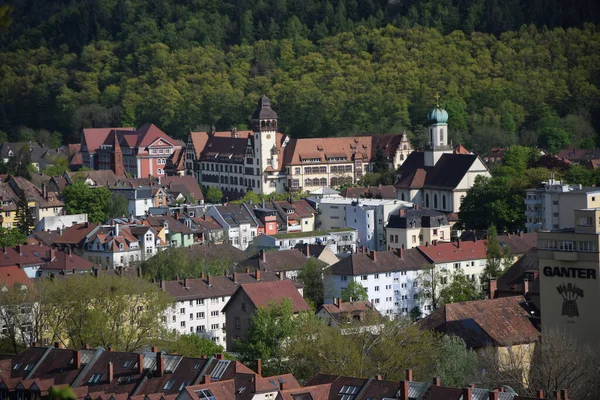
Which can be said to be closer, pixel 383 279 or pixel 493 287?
pixel 493 287

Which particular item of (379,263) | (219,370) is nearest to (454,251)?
(379,263)

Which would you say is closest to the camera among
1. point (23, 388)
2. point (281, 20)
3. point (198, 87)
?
point (23, 388)

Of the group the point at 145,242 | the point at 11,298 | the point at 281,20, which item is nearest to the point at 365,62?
the point at 281,20

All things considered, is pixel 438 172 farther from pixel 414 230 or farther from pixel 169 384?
pixel 169 384

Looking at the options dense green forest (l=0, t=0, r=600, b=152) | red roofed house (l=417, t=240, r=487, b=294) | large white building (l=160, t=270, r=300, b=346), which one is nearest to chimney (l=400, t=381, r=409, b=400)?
large white building (l=160, t=270, r=300, b=346)

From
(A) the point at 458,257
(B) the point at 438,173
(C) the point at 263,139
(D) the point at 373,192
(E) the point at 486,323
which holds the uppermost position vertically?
(C) the point at 263,139

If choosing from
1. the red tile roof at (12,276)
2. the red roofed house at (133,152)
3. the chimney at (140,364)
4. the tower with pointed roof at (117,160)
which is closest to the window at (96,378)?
the chimney at (140,364)

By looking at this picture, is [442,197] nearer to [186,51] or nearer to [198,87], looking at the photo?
[198,87]
